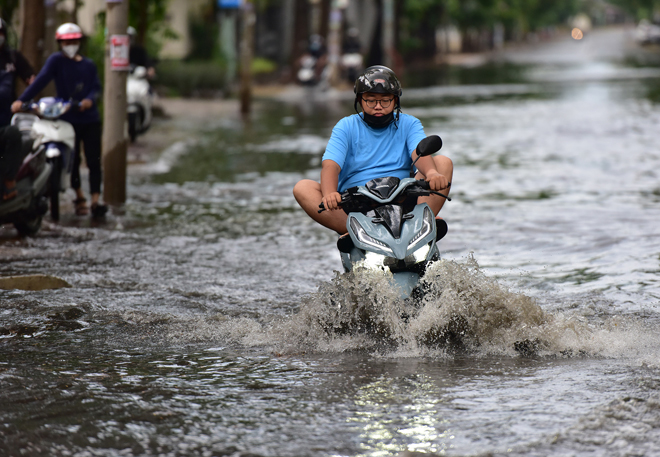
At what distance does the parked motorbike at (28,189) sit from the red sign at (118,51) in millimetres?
1373

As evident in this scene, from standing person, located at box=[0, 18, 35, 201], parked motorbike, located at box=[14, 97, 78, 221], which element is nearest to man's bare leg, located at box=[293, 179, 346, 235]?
standing person, located at box=[0, 18, 35, 201]

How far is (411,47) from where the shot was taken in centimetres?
5619

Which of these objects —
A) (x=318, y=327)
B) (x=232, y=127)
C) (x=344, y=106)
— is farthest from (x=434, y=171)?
(x=344, y=106)

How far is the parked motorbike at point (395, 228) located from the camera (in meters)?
5.93

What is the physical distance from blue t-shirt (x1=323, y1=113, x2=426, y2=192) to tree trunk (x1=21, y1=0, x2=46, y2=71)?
7.06 metres

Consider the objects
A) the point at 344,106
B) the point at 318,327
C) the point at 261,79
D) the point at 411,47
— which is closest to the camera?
the point at 318,327

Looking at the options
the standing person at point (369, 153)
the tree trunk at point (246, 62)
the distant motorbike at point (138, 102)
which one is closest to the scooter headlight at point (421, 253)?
the standing person at point (369, 153)

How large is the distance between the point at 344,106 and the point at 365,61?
776 inches

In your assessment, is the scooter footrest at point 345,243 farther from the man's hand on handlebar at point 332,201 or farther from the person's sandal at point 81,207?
the person's sandal at point 81,207

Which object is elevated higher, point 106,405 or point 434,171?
point 434,171

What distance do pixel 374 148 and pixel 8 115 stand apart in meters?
4.42

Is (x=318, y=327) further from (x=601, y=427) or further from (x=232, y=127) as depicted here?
(x=232, y=127)

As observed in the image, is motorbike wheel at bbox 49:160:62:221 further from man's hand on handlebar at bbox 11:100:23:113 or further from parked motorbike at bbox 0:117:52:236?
man's hand on handlebar at bbox 11:100:23:113

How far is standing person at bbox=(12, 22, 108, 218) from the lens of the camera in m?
10.4
